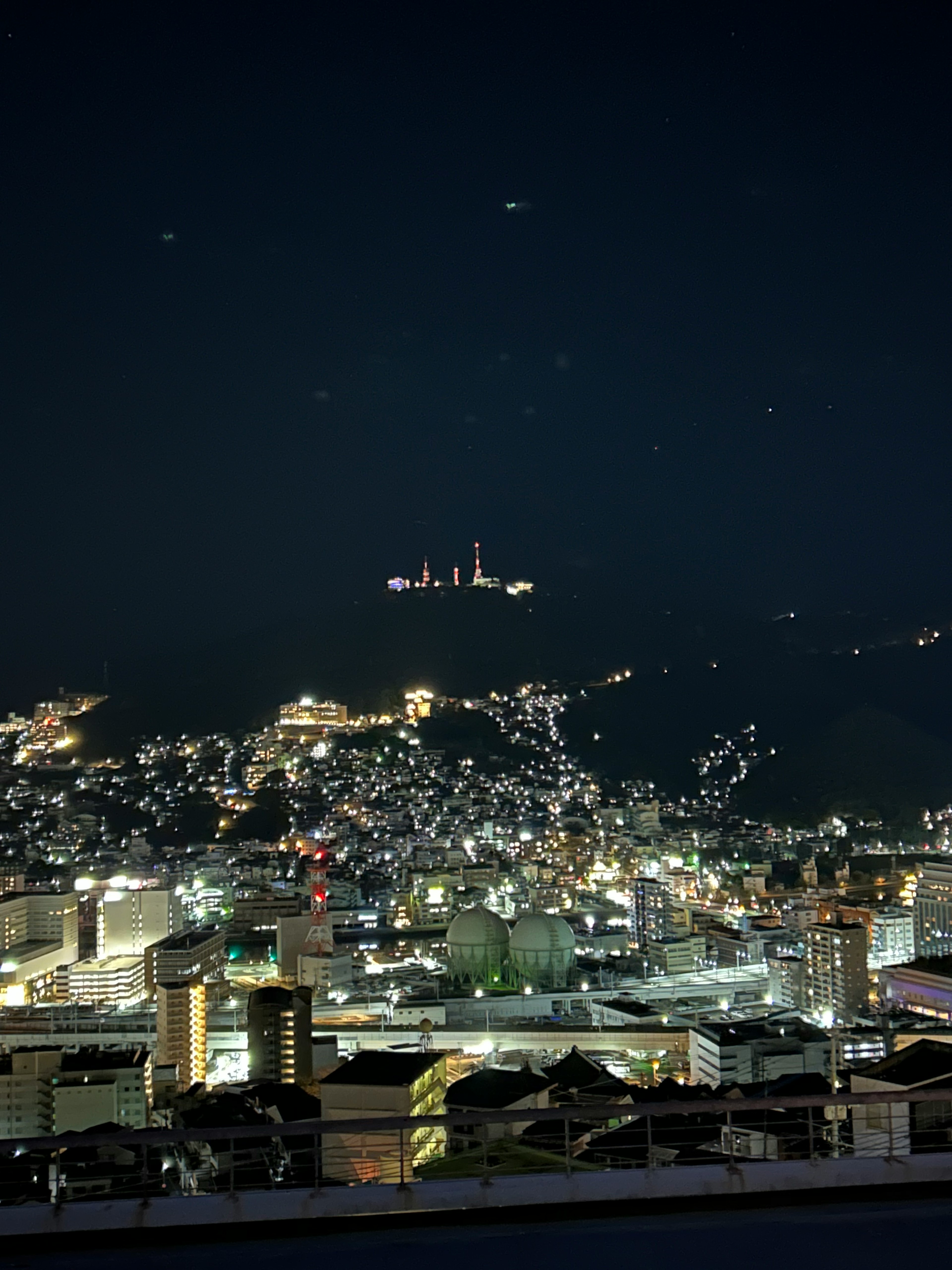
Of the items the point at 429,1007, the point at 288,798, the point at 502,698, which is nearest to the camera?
the point at 429,1007

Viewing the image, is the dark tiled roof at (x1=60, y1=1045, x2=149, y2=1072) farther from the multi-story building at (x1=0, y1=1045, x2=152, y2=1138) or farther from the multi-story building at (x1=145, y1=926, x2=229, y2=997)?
the multi-story building at (x1=145, y1=926, x2=229, y2=997)

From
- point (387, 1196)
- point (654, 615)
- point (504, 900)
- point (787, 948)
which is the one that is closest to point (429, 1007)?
point (787, 948)

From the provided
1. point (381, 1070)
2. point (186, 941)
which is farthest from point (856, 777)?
point (381, 1070)

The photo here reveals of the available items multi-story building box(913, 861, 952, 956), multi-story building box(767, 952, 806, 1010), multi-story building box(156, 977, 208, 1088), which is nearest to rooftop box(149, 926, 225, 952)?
multi-story building box(156, 977, 208, 1088)

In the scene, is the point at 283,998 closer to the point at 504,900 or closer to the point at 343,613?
the point at 504,900

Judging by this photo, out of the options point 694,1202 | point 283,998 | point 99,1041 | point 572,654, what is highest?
point 572,654

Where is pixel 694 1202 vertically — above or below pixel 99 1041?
above

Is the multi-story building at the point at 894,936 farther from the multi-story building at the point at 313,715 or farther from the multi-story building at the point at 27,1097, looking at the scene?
the multi-story building at the point at 313,715

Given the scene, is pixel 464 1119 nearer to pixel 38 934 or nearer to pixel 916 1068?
pixel 916 1068
